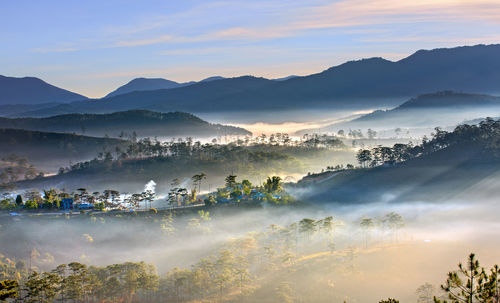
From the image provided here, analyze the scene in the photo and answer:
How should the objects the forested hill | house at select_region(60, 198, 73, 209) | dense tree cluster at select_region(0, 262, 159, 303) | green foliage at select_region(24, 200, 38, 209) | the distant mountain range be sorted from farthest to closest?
house at select_region(60, 198, 73, 209) < green foliage at select_region(24, 200, 38, 209) < the forested hill < the distant mountain range < dense tree cluster at select_region(0, 262, 159, 303)

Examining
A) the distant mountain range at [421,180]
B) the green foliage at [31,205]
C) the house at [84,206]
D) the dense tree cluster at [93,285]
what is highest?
the distant mountain range at [421,180]

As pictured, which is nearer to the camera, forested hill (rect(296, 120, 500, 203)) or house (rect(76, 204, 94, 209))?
forested hill (rect(296, 120, 500, 203))

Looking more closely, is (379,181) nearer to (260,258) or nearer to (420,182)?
(420,182)

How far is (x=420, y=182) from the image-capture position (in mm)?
171125

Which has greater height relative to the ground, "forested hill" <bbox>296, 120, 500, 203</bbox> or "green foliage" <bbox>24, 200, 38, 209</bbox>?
"forested hill" <bbox>296, 120, 500, 203</bbox>

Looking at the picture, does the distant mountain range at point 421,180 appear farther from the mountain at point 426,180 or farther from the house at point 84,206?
the house at point 84,206

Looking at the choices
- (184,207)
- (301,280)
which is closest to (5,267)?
(184,207)

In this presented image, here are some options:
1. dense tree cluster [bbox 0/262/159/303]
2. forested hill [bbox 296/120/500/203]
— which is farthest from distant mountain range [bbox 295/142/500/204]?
dense tree cluster [bbox 0/262/159/303]

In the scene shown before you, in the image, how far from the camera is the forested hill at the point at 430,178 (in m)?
160

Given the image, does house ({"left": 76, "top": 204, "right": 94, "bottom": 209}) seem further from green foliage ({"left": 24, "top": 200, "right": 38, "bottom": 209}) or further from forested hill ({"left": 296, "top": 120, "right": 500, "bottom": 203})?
forested hill ({"left": 296, "top": 120, "right": 500, "bottom": 203})

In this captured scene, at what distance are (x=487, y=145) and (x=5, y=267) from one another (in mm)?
156648

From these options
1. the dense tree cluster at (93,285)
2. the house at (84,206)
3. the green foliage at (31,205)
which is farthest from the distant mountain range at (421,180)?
the green foliage at (31,205)

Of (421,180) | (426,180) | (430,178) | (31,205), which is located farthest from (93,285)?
(430,178)

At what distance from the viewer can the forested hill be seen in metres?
160
